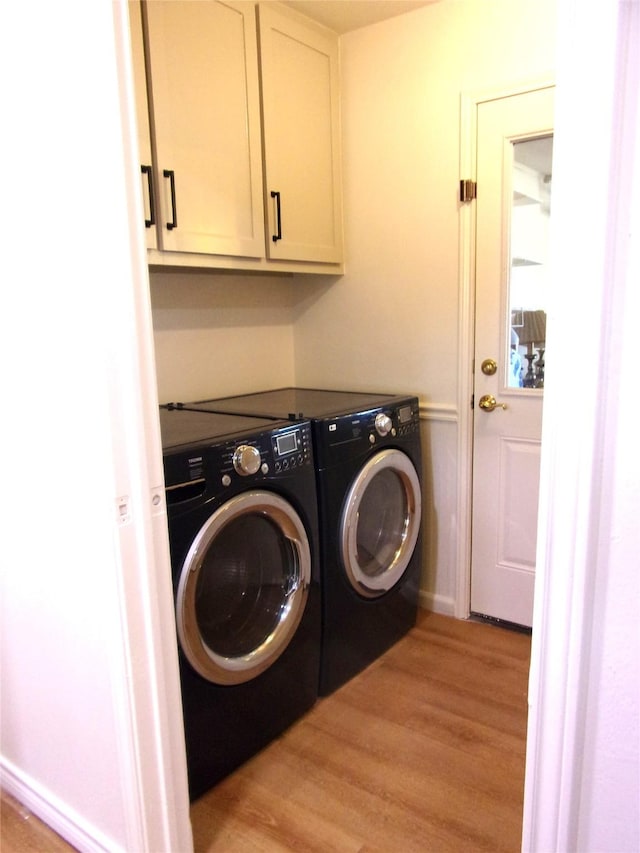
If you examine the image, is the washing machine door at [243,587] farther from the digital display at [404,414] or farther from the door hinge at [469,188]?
the door hinge at [469,188]

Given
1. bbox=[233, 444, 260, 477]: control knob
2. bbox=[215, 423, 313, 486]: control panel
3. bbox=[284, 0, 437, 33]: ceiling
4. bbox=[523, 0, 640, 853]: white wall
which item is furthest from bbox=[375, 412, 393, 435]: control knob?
bbox=[284, 0, 437, 33]: ceiling

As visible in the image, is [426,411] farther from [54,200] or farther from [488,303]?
[54,200]

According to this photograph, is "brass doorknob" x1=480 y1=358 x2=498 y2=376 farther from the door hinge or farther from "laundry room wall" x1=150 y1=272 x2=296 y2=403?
"laundry room wall" x1=150 y1=272 x2=296 y2=403

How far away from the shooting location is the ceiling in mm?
2275

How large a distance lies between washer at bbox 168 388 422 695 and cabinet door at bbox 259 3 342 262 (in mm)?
638

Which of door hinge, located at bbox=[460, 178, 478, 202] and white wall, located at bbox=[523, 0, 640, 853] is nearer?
white wall, located at bbox=[523, 0, 640, 853]

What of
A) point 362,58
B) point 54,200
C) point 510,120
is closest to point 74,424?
point 54,200

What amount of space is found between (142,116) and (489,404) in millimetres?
1545

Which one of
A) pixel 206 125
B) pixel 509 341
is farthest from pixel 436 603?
pixel 206 125

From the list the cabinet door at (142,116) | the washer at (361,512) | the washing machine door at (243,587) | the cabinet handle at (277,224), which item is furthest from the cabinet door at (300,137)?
the washing machine door at (243,587)

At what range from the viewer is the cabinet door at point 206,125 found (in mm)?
1879

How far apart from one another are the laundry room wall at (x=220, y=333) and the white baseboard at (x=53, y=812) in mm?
1262

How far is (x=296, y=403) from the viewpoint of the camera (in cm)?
233

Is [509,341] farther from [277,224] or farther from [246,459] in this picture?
[246,459]
